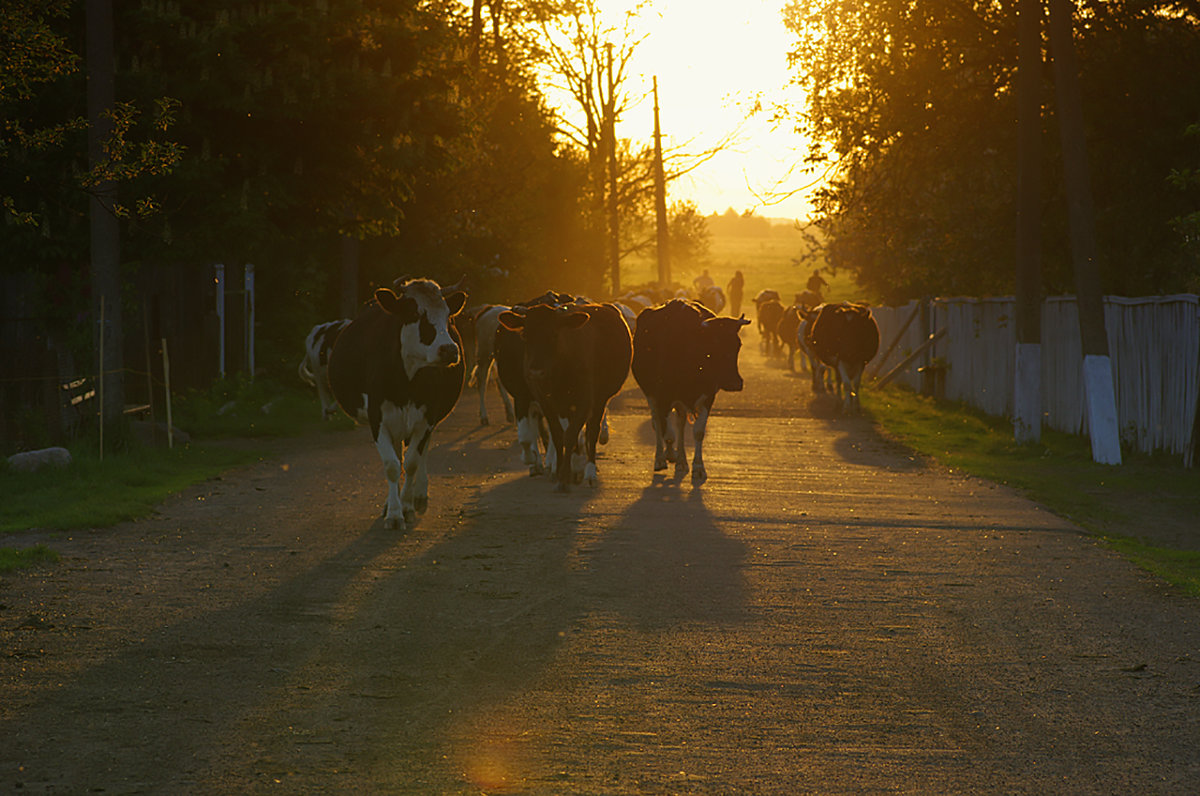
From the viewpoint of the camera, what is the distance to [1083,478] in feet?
53.9

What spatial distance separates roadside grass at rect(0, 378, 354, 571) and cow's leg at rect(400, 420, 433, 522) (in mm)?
2429

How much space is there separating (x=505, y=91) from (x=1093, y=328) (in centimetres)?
2477

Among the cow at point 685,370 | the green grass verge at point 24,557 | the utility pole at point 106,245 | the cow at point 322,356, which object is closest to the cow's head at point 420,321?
the green grass verge at point 24,557

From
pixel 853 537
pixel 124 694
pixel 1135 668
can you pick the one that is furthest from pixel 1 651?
pixel 853 537

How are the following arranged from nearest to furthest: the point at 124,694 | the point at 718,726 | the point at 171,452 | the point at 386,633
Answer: the point at 718,726 → the point at 124,694 → the point at 386,633 → the point at 171,452

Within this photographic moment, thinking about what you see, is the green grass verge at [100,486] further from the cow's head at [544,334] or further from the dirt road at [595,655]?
the cow's head at [544,334]

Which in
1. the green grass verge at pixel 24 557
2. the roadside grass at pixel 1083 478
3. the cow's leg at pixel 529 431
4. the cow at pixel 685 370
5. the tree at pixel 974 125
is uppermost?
the tree at pixel 974 125

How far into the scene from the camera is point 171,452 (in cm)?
1717

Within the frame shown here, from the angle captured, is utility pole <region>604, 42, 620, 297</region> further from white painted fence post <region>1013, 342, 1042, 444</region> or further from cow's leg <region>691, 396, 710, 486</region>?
cow's leg <region>691, 396, 710, 486</region>

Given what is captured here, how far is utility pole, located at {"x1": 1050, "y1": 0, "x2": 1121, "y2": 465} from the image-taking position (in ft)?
58.5

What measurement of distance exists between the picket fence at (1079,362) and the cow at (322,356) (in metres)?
10.5

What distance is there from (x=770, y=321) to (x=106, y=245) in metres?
31.1

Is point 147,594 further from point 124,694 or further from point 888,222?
point 888,222

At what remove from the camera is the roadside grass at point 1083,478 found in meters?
11.6
